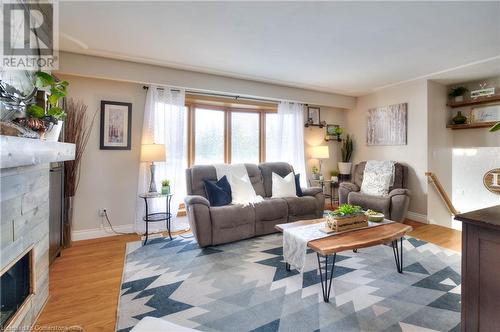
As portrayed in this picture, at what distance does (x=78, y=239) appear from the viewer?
124 inches

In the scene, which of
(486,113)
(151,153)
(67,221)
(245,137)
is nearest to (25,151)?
(151,153)

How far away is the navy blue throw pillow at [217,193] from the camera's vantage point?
3.21 meters

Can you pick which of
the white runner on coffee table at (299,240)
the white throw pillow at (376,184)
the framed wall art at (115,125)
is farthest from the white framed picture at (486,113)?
the framed wall art at (115,125)

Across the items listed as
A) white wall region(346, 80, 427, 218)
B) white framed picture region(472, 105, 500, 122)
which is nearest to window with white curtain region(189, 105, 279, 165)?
white wall region(346, 80, 427, 218)

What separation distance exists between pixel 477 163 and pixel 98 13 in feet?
18.3

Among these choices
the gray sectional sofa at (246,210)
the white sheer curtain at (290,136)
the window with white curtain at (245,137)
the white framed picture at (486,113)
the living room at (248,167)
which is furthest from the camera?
the white sheer curtain at (290,136)

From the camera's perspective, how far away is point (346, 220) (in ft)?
7.38

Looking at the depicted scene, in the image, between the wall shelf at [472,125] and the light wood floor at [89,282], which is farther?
the wall shelf at [472,125]

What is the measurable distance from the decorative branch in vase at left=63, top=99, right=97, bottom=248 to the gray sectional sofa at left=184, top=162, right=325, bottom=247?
A: 140 cm

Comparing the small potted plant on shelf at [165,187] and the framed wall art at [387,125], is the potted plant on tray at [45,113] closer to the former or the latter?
the small potted plant on shelf at [165,187]

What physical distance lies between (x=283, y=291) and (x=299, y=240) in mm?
443

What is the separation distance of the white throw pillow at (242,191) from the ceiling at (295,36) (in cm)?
167

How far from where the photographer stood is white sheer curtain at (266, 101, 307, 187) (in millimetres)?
4531

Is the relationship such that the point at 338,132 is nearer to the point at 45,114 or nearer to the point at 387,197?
the point at 387,197
